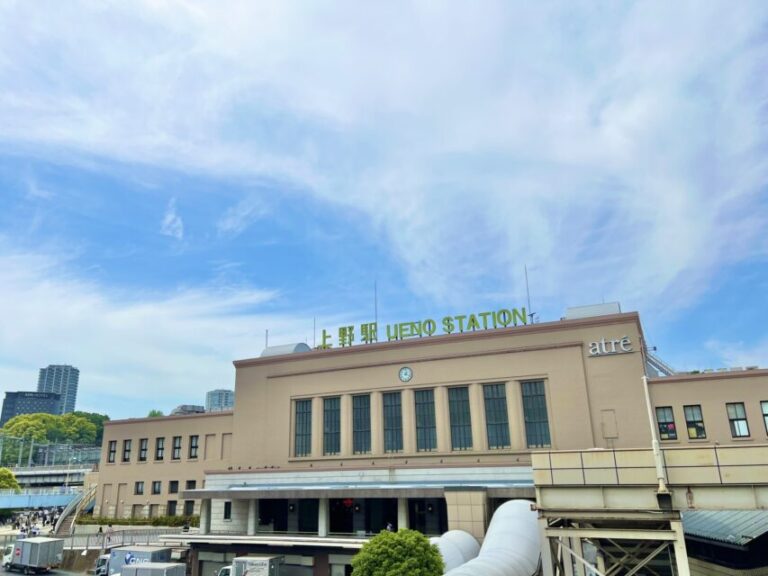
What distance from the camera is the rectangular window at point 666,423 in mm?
42219

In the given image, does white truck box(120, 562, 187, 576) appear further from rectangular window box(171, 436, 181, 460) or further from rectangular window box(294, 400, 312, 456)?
rectangular window box(171, 436, 181, 460)

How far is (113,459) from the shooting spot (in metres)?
66.7

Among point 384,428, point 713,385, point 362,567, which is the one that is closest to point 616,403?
point 713,385

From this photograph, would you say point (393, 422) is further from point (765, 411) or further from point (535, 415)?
point (765, 411)

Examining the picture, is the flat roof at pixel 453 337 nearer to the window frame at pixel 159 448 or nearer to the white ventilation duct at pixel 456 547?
the window frame at pixel 159 448

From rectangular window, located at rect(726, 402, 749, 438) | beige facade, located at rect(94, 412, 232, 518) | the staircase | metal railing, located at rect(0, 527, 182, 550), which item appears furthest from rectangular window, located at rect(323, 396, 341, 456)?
the staircase

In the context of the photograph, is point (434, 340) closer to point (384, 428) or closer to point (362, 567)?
point (384, 428)

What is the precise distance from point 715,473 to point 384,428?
35.8 metres

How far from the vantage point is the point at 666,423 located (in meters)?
42.5

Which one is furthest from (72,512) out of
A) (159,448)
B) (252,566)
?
(252,566)

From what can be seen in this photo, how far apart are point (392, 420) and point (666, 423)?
2147 cm

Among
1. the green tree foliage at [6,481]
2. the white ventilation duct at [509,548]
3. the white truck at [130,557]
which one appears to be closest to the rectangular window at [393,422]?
the white ventilation duct at [509,548]

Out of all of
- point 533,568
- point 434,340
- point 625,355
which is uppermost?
Answer: point 434,340

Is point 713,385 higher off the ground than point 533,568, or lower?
higher
